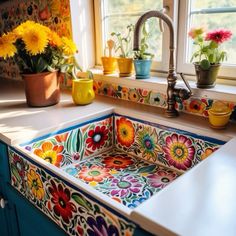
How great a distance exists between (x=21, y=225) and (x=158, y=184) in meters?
0.55

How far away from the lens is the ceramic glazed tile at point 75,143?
1080mm

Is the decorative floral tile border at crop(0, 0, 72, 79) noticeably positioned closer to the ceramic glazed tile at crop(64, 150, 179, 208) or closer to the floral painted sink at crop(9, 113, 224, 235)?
the floral painted sink at crop(9, 113, 224, 235)

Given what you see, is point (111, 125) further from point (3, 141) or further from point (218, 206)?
point (218, 206)

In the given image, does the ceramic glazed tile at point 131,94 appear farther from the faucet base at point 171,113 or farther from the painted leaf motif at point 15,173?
the painted leaf motif at point 15,173

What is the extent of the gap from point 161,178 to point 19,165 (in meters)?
0.50

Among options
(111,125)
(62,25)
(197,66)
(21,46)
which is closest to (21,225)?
(111,125)

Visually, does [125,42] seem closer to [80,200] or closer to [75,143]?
[75,143]

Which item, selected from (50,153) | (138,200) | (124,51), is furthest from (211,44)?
(50,153)

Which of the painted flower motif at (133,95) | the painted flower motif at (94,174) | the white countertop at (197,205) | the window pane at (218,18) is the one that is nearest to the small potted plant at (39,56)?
the painted flower motif at (133,95)

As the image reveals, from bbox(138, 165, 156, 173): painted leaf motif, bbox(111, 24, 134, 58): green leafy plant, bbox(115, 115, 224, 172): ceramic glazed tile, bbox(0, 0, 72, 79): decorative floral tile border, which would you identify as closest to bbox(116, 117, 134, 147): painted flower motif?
bbox(115, 115, 224, 172): ceramic glazed tile

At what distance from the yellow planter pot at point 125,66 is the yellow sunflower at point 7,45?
0.48 meters

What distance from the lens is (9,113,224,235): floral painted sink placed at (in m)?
0.73

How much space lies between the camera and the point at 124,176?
107cm

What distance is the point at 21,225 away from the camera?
111 centimetres
